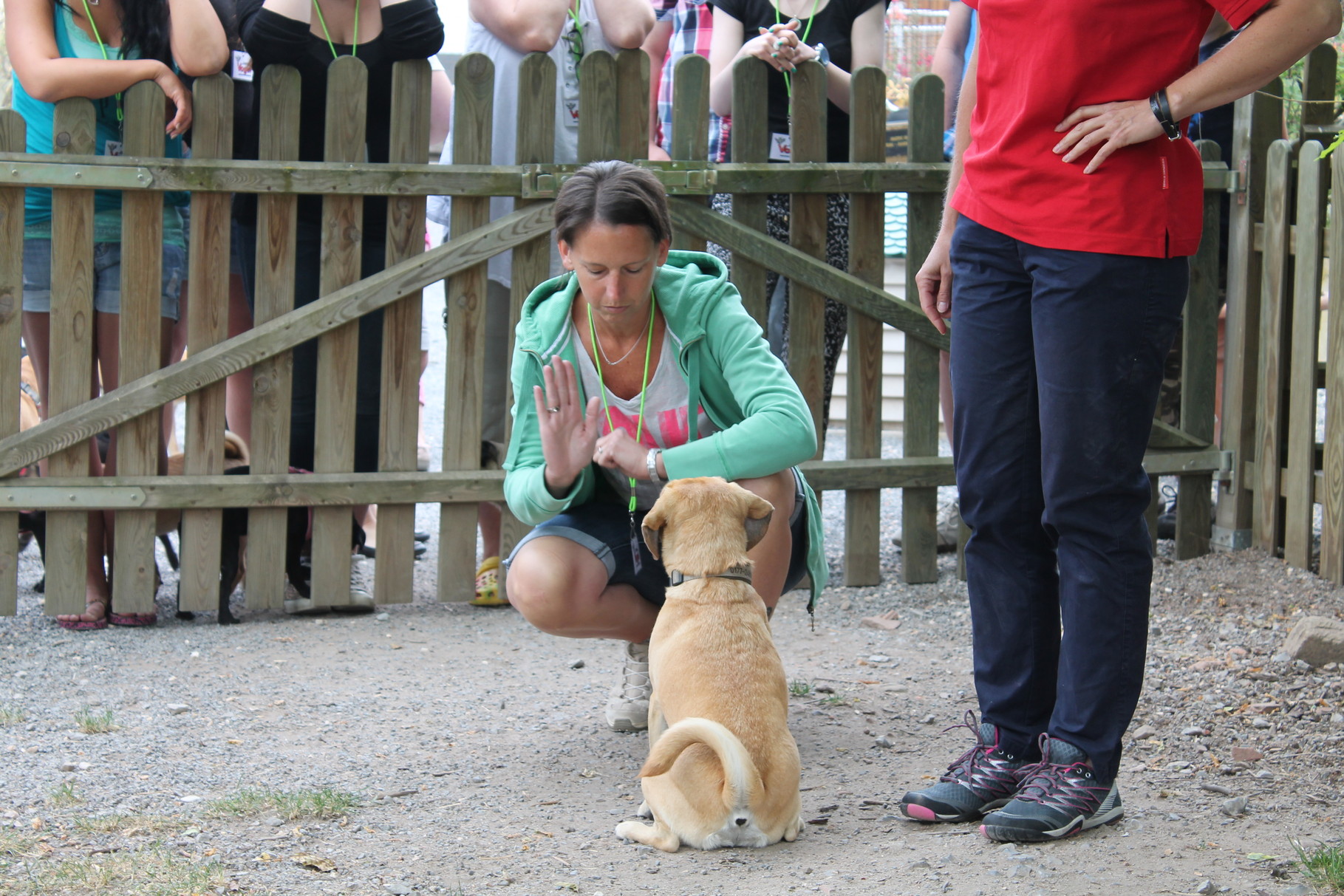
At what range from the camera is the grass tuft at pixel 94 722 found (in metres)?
3.64

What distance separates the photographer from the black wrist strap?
249 cm

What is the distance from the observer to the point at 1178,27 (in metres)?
2.53

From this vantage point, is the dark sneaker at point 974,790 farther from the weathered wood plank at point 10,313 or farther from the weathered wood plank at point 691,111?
the weathered wood plank at point 10,313

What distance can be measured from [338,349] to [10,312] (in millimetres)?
1119

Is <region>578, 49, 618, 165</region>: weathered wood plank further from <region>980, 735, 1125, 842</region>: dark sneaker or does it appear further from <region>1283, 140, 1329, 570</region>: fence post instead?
<region>980, 735, 1125, 842</region>: dark sneaker

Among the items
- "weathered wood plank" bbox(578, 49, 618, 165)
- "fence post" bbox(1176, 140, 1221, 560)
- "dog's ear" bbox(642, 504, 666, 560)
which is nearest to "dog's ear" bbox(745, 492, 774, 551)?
"dog's ear" bbox(642, 504, 666, 560)

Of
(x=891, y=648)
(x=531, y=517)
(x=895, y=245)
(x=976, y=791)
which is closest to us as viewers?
(x=976, y=791)

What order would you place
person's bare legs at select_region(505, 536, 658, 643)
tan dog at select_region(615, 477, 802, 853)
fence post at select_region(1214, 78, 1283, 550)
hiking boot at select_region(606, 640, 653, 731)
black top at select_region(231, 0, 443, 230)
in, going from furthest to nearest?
fence post at select_region(1214, 78, 1283, 550)
black top at select_region(231, 0, 443, 230)
hiking boot at select_region(606, 640, 653, 731)
person's bare legs at select_region(505, 536, 658, 643)
tan dog at select_region(615, 477, 802, 853)

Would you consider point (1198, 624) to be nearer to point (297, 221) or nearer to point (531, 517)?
point (531, 517)

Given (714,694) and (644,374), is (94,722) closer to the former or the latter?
(644,374)

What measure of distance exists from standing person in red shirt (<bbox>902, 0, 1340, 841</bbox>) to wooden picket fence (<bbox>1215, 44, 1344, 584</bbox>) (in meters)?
2.62

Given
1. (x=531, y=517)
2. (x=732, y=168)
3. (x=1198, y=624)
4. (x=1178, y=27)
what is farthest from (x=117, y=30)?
(x=1198, y=624)

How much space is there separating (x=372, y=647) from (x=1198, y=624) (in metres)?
2.91

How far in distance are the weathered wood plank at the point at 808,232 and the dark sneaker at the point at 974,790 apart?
221 centimetres
